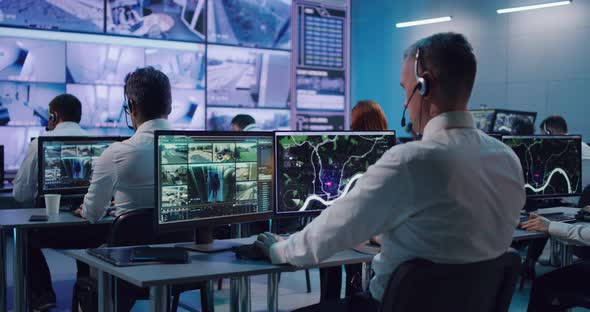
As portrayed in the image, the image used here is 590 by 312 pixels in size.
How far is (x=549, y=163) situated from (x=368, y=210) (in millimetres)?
2487

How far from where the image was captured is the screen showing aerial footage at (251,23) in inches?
266

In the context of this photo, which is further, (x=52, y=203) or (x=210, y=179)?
(x=52, y=203)

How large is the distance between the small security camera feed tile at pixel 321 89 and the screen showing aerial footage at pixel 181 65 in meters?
1.22

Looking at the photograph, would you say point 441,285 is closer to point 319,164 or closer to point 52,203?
point 319,164

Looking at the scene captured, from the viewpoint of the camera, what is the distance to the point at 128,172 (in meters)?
2.82

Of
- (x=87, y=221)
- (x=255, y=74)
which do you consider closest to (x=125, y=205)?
(x=87, y=221)

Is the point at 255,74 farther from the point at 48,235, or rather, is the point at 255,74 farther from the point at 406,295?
the point at 406,295

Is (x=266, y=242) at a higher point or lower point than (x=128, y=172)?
lower

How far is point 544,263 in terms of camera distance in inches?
217

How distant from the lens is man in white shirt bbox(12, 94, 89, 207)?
3.95 meters

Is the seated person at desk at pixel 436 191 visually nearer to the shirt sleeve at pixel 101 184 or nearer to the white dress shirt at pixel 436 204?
the white dress shirt at pixel 436 204

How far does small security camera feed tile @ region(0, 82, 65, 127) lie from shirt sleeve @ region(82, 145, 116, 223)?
3.13m

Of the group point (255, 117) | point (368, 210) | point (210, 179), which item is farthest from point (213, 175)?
point (255, 117)

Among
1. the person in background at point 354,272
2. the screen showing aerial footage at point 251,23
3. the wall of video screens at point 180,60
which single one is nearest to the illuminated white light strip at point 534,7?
the wall of video screens at point 180,60
